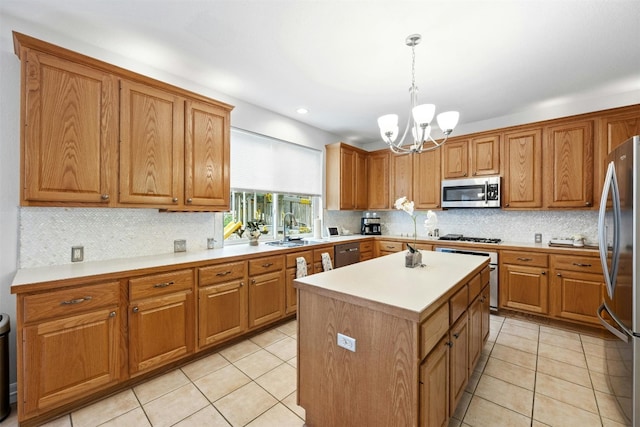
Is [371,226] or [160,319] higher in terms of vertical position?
[371,226]

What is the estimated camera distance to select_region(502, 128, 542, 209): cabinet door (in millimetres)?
3477

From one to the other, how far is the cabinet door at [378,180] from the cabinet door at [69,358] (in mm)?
4077

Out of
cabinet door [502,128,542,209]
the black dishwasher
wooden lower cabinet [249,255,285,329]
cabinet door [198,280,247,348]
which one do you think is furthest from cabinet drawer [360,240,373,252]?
cabinet door [198,280,247,348]

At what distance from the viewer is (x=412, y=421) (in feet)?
3.93

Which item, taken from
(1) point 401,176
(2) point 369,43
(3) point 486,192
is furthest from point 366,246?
(2) point 369,43

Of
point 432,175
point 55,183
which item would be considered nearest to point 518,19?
point 432,175

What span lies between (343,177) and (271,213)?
1.42 metres

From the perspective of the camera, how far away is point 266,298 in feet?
9.77

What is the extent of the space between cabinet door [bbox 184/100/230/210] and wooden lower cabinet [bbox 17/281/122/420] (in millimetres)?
1065

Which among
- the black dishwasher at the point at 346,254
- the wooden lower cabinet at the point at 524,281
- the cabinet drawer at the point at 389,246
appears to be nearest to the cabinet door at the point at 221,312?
the black dishwasher at the point at 346,254

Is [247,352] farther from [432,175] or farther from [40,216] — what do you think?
[432,175]

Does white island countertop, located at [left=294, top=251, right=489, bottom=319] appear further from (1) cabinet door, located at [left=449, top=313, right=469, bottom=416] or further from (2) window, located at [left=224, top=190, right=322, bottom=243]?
(2) window, located at [left=224, top=190, right=322, bottom=243]

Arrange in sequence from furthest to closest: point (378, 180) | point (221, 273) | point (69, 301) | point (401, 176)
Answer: point (378, 180) → point (401, 176) → point (221, 273) → point (69, 301)

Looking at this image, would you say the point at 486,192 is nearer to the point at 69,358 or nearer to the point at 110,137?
the point at 110,137
